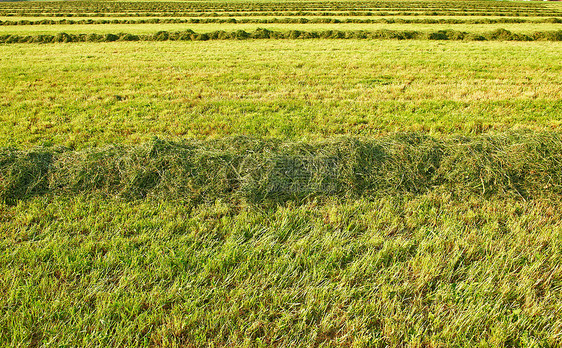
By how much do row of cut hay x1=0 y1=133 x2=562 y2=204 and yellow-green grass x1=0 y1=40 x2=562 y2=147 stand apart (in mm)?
1968

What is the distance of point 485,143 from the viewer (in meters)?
4.21

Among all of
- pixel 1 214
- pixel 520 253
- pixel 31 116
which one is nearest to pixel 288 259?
pixel 520 253

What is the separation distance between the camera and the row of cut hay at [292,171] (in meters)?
3.77

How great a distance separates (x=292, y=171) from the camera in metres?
4.00

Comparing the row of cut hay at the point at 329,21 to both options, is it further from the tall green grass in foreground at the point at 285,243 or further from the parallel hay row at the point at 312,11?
the tall green grass in foreground at the point at 285,243

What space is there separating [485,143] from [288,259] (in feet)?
10.0

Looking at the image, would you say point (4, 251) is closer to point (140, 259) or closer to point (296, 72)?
point (140, 259)

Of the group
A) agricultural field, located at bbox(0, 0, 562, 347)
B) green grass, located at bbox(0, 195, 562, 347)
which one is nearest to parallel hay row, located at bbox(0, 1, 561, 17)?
agricultural field, located at bbox(0, 0, 562, 347)

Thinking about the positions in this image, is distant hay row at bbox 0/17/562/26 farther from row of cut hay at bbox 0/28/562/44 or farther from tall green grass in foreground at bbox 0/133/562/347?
tall green grass in foreground at bbox 0/133/562/347

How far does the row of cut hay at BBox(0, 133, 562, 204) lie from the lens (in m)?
3.77

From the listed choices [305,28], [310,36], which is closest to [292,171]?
[310,36]

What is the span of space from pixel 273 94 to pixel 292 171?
5054mm

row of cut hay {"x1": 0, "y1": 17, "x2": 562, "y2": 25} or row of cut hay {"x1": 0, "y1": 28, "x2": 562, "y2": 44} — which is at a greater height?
row of cut hay {"x1": 0, "y1": 17, "x2": 562, "y2": 25}

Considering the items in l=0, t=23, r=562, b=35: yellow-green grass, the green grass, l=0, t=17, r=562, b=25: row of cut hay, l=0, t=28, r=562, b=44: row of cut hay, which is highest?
l=0, t=17, r=562, b=25: row of cut hay
